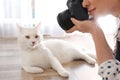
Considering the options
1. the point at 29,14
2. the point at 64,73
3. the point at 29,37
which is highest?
the point at 29,14

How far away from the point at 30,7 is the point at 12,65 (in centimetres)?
78

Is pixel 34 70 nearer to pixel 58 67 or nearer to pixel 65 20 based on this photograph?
pixel 58 67

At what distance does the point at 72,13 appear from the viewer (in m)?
0.77

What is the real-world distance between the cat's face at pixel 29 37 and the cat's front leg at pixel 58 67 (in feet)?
0.45

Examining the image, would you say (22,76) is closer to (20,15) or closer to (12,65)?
(12,65)

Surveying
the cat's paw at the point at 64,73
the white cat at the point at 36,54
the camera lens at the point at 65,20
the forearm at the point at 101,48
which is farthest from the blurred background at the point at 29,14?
the forearm at the point at 101,48

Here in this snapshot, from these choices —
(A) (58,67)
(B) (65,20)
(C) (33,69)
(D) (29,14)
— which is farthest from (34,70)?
(D) (29,14)

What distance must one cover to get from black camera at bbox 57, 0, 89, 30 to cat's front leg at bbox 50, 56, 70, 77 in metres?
0.59

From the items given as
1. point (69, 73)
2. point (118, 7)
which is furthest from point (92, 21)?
point (69, 73)

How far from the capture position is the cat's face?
1.41m

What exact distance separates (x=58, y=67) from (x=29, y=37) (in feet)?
0.80

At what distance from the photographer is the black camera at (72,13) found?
0.73 meters

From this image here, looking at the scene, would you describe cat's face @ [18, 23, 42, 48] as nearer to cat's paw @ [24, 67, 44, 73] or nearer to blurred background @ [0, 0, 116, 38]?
cat's paw @ [24, 67, 44, 73]

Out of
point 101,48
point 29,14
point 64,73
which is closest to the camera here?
point 101,48
